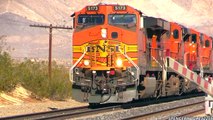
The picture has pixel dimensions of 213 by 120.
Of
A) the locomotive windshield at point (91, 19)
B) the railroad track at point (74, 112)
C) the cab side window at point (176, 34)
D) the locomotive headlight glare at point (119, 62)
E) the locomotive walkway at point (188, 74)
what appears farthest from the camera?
the cab side window at point (176, 34)

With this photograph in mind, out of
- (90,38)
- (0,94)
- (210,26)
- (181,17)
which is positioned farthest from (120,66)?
(181,17)

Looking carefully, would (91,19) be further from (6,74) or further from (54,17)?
(54,17)

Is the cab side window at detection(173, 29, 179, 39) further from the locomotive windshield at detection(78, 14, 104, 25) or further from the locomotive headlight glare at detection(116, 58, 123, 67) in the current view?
the locomotive headlight glare at detection(116, 58, 123, 67)

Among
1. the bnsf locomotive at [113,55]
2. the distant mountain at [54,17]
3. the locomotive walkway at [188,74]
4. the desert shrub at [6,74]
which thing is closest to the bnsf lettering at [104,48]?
the bnsf locomotive at [113,55]

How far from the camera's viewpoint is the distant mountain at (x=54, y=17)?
12406 centimetres

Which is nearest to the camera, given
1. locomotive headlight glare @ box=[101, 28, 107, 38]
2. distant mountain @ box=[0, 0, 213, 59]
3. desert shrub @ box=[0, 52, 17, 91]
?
locomotive headlight glare @ box=[101, 28, 107, 38]

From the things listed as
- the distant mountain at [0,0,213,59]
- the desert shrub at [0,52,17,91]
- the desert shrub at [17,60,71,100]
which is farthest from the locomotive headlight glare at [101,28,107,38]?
the distant mountain at [0,0,213,59]

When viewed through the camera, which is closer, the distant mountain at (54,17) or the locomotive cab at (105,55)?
the locomotive cab at (105,55)

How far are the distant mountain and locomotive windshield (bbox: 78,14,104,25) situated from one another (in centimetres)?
8603

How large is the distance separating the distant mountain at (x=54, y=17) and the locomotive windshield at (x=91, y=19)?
86030 mm

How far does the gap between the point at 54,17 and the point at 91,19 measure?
5343 inches

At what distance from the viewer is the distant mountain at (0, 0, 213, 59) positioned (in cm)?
12406

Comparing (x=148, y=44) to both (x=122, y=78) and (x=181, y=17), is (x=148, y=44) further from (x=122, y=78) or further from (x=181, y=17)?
(x=181, y=17)

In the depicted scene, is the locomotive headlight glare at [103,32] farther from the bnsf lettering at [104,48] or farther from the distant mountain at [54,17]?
the distant mountain at [54,17]
